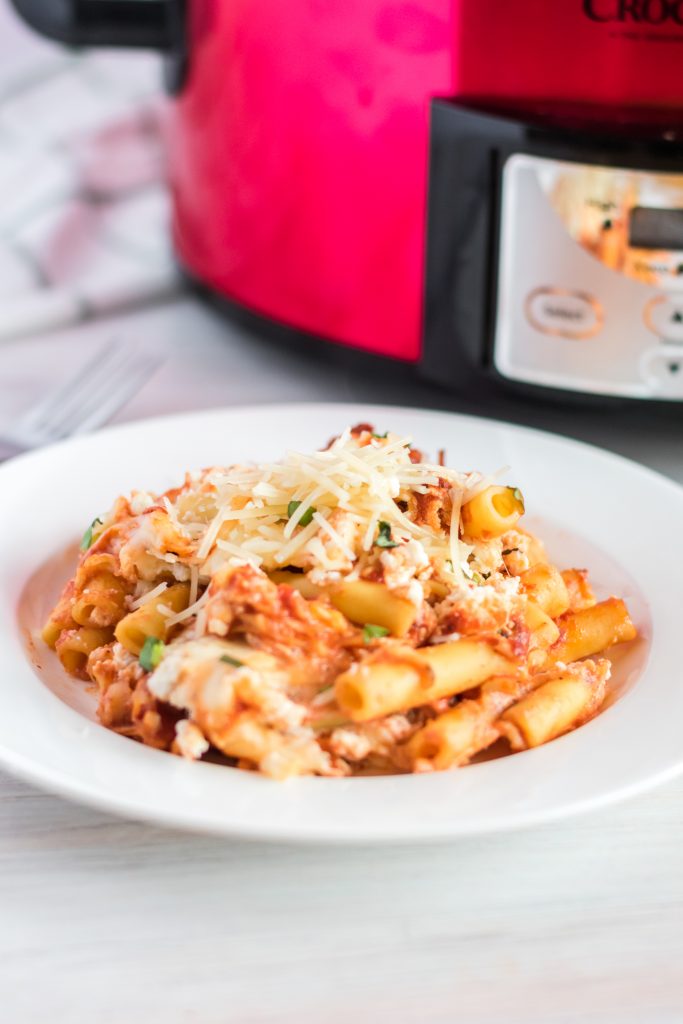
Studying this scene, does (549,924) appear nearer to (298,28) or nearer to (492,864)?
(492,864)

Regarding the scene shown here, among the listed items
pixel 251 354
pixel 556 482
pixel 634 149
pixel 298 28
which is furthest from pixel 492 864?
pixel 251 354

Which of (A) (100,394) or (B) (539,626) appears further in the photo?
(A) (100,394)

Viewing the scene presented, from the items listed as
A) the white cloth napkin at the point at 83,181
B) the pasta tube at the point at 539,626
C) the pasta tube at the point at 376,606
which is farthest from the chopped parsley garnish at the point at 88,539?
the white cloth napkin at the point at 83,181

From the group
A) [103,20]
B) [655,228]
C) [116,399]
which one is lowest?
[116,399]

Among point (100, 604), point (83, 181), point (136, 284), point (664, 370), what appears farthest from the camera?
point (83, 181)

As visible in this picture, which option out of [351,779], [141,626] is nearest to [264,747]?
[351,779]

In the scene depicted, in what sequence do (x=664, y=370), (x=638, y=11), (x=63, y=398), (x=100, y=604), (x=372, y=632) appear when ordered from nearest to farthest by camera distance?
1. (x=372, y=632)
2. (x=100, y=604)
3. (x=638, y=11)
4. (x=664, y=370)
5. (x=63, y=398)

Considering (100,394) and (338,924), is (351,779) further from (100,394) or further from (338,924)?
(100,394)

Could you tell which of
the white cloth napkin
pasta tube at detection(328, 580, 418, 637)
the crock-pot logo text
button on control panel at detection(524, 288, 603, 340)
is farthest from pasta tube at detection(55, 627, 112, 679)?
the white cloth napkin
